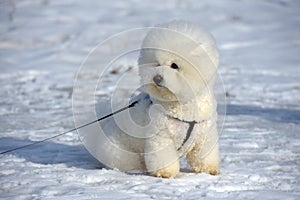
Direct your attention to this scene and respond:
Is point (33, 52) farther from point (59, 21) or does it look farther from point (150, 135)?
point (150, 135)

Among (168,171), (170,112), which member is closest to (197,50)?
(170,112)

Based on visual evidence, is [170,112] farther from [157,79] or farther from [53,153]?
[53,153]

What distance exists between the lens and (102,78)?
9.05 meters

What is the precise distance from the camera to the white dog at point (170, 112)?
12.3 feet

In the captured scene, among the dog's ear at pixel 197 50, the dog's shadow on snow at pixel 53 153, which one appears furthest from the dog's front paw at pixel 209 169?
the dog's ear at pixel 197 50

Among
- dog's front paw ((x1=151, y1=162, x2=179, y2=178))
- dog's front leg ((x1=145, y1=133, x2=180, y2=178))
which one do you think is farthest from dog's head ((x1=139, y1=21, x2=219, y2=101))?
dog's front paw ((x1=151, y1=162, x2=179, y2=178))

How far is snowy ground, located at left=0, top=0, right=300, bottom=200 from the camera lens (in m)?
3.98

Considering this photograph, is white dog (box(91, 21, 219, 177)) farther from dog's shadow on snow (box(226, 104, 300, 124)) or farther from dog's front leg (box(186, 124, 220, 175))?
dog's shadow on snow (box(226, 104, 300, 124))

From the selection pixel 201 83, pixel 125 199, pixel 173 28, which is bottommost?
pixel 125 199

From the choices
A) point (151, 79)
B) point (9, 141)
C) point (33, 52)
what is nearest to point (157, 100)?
point (151, 79)

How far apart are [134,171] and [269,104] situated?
11.3 feet

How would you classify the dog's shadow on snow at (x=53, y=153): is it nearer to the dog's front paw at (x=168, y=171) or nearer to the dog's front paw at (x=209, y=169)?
the dog's front paw at (x=168, y=171)

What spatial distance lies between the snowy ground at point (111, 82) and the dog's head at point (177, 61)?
1.97 feet

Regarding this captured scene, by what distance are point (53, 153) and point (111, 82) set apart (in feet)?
12.7
